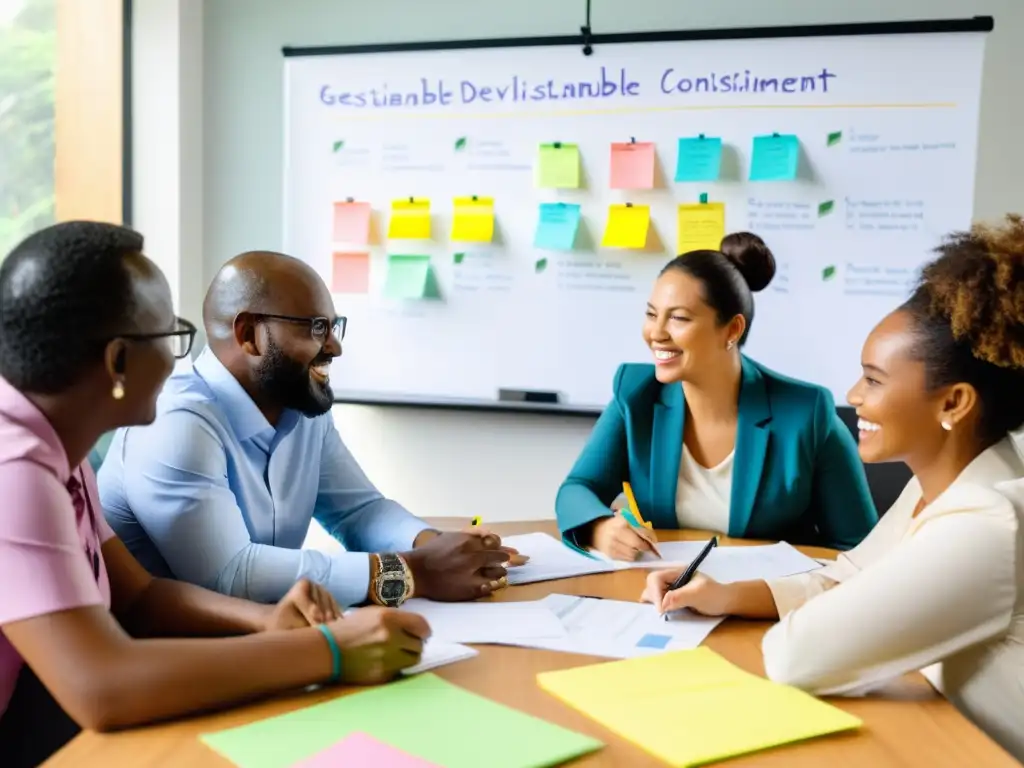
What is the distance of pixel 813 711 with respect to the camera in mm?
1035

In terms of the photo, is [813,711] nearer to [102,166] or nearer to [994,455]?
[994,455]

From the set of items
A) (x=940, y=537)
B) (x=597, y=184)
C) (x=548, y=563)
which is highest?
(x=597, y=184)

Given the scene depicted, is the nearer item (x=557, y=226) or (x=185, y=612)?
(x=185, y=612)

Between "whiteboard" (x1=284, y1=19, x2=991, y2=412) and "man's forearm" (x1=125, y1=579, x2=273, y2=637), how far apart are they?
5.83ft

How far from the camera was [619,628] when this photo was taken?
51.9 inches

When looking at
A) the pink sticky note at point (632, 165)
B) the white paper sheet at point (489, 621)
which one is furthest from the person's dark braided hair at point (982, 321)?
the pink sticky note at point (632, 165)

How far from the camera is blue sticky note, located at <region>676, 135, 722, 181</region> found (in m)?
2.82

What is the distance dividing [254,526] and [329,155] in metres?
1.83

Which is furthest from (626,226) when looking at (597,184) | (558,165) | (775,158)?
(775,158)

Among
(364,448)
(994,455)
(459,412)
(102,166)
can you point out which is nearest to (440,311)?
(459,412)

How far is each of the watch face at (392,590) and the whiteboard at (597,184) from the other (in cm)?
160

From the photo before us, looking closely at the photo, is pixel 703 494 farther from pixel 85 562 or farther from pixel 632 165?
pixel 85 562

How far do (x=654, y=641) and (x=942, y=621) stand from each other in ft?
1.19

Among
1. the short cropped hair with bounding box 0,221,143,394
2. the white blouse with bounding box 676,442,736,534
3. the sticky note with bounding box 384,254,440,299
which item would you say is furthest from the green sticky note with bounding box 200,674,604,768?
the sticky note with bounding box 384,254,440,299
